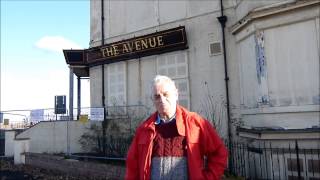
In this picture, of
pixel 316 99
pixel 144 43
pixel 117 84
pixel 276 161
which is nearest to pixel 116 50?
pixel 117 84

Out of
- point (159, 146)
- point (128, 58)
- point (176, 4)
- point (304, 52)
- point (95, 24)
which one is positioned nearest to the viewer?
point (159, 146)

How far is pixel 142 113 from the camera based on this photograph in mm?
13406

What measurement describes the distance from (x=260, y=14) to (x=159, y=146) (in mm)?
6374

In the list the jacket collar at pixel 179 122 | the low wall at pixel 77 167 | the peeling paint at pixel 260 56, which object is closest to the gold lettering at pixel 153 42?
the low wall at pixel 77 167

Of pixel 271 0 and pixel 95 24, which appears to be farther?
pixel 95 24

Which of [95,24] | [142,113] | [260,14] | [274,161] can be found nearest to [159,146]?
[274,161]

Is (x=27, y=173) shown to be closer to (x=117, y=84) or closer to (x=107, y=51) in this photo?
(x=117, y=84)

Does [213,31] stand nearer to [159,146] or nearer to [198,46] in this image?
[198,46]

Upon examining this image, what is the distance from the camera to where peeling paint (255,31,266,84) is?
884 centimetres

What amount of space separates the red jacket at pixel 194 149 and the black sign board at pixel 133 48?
913 centimetres

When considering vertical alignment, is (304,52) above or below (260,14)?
below

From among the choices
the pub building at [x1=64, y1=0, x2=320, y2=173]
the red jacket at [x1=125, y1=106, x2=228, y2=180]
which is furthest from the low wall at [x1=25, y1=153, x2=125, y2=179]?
the red jacket at [x1=125, y1=106, x2=228, y2=180]

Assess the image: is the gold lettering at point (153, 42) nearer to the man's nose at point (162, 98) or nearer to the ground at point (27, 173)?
the ground at point (27, 173)

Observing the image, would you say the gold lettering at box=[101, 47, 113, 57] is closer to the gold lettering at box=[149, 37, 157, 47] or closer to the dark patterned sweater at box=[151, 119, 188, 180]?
the gold lettering at box=[149, 37, 157, 47]
